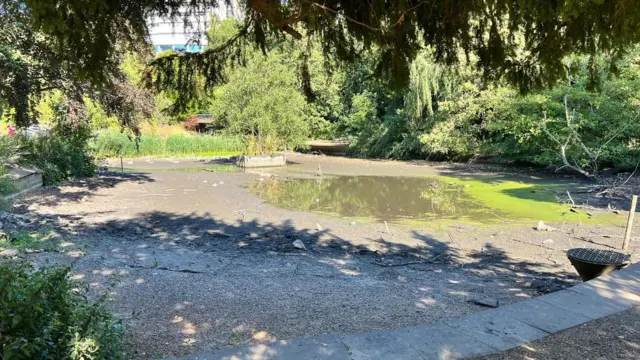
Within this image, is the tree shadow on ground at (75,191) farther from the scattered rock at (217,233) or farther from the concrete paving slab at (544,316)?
the concrete paving slab at (544,316)

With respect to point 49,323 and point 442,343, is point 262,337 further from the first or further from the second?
point 49,323

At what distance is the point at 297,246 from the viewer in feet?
29.7

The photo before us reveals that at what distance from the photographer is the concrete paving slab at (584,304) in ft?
12.6

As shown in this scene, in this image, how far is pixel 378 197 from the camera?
55.0ft

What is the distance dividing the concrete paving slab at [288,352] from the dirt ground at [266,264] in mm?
633

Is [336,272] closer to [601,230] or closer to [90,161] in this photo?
[601,230]

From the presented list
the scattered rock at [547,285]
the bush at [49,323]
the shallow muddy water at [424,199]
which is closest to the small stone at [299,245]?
the shallow muddy water at [424,199]

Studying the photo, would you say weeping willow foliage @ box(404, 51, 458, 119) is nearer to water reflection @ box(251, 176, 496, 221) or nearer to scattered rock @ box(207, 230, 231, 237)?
water reflection @ box(251, 176, 496, 221)

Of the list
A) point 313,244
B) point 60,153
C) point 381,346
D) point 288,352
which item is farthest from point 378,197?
point 288,352

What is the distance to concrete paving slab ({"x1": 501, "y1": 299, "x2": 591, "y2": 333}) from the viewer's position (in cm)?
352

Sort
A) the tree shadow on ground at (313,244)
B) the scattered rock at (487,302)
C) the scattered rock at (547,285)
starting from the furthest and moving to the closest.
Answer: the tree shadow on ground at (313,244) < the scattered rock at (547,285) < the scattered rock at (487,302)

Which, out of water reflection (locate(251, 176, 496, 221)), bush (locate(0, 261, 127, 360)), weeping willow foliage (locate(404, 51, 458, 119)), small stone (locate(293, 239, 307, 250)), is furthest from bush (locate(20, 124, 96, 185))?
weeping willow foliage (locate(404, 51, 458, 119))

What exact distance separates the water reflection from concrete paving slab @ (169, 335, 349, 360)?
9.80 meters

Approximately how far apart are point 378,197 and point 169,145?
22469 millimetres
